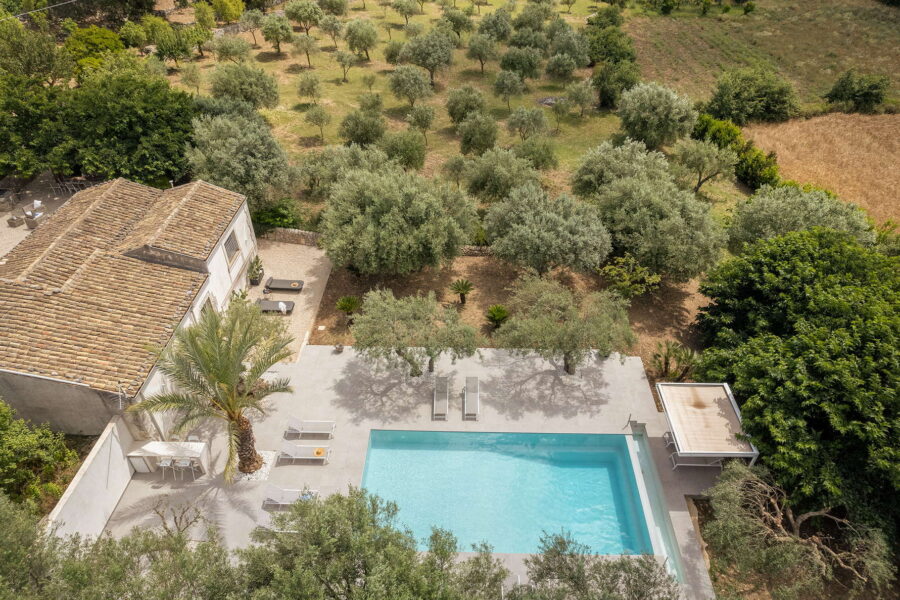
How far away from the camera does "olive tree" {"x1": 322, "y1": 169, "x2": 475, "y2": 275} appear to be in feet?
83.0

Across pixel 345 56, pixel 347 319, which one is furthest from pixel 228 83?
pixel 347 319

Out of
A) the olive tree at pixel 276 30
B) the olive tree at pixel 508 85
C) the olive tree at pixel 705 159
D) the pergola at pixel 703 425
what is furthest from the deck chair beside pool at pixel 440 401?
the olive tree at pixel 276 30

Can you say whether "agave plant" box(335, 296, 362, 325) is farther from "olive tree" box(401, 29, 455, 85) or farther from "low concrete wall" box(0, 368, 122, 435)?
"olive tree" box(401, 29, 455, 85)

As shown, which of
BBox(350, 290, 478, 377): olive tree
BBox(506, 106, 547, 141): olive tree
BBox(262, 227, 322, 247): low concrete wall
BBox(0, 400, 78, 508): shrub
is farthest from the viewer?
BBox(506, 106, 547, 141): olive tree

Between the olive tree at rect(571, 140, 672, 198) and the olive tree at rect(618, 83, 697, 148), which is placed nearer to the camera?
the olive tree at rect(571, 140, 672, 198)

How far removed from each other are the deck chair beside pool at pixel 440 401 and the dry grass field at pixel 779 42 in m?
46.1

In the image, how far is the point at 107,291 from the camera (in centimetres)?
2025

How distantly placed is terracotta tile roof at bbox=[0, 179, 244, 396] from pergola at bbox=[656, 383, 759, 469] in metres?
18.3

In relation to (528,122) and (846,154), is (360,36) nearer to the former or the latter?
(528,122)

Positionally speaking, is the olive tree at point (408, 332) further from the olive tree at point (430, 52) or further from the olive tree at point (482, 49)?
the olive tree at point (482, 49)

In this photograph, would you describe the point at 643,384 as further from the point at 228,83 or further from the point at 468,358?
the point at 228,83

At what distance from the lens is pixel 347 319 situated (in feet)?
85.6

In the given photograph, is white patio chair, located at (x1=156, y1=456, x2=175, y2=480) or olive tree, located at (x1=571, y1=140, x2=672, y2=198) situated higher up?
olive tree, located at (x1=571, y1=140, x2=672, y2=198)

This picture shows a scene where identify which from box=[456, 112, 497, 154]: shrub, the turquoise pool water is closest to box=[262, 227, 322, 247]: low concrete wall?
box=[456, 112, 497, 154]: shrub
